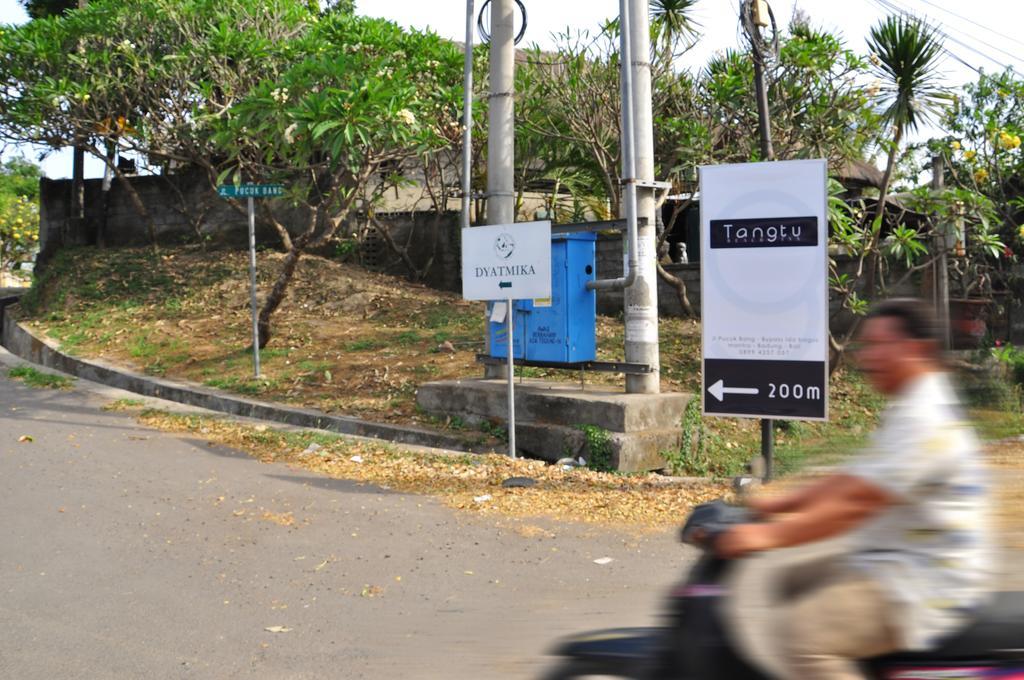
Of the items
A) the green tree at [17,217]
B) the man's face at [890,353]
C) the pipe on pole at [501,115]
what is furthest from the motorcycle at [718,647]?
the green tree at [17,217]

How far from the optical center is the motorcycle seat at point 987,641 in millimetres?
2646

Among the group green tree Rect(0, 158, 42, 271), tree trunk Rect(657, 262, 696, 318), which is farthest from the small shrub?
green tree Rect(0, 158, 42, 271)

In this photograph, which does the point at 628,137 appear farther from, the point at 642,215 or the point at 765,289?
the point at 765,289

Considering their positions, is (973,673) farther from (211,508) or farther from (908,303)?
(211,508)

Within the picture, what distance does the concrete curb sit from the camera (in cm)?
984

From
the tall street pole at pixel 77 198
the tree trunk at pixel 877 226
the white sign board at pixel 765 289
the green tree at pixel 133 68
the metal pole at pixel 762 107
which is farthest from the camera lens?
the tall street pole at pixel 77 198

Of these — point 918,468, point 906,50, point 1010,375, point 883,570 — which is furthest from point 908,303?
point 1010,375

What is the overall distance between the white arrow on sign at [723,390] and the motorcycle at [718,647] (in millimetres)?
4724

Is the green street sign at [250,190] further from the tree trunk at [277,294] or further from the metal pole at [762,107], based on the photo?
the metal pole at [762,107]

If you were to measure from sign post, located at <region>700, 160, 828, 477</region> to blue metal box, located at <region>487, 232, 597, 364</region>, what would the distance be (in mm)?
1893

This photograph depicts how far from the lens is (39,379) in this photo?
41.2ft

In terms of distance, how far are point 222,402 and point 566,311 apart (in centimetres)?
438

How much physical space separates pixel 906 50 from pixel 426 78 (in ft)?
22.4

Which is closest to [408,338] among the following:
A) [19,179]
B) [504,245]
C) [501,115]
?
[501,115]
